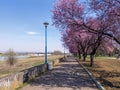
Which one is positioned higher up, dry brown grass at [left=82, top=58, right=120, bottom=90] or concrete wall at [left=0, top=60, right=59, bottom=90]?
concrete wall at [left=0, top=60, right=59, bottom=90]

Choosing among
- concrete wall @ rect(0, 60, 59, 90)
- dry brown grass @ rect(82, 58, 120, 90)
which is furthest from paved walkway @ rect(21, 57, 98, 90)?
dry brown grass @ rect(82, 58, 120, 90)

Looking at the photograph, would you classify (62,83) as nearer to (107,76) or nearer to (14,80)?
(14,80)

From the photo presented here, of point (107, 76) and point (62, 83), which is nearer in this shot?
point (62, 83)

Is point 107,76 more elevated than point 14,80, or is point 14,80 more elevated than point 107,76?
point 14,80

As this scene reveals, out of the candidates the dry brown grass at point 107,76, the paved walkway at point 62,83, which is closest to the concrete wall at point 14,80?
the paved walkway at point 62,83

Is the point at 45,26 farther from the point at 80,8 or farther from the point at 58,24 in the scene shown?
the point at 80,8

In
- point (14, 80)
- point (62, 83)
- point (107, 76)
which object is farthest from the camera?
point (107, 76)

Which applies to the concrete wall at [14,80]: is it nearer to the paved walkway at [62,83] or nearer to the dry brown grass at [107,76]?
the paved walkway at [62,83]

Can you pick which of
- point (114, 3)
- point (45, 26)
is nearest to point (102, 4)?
point (114, 3)

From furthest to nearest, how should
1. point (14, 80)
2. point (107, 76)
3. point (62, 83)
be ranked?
point (107, 76) → point (62, 83) → point (14, 80)

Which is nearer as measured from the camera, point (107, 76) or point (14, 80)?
point (14, 80)

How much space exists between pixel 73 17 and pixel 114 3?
508 cm

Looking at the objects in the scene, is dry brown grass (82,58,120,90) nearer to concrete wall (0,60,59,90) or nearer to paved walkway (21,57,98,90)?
paved walkway (21,57,98,90)

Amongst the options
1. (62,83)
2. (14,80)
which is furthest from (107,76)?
(14,80)
